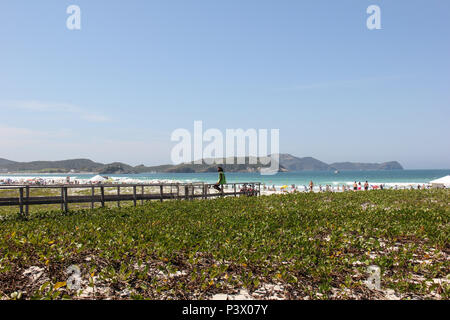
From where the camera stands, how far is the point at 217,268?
6.44m

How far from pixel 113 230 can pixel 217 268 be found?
4.30 meters

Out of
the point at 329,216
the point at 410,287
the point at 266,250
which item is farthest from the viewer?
the point at 329,216

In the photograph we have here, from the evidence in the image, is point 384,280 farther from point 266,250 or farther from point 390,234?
point 390,234

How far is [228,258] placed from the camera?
23.2 ft

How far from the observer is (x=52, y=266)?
21.9ft

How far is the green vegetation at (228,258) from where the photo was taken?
5.86m

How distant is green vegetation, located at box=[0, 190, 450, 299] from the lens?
19.2 ft

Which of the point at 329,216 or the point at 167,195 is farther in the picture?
the point at 167,195

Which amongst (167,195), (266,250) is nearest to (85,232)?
(266,250)
